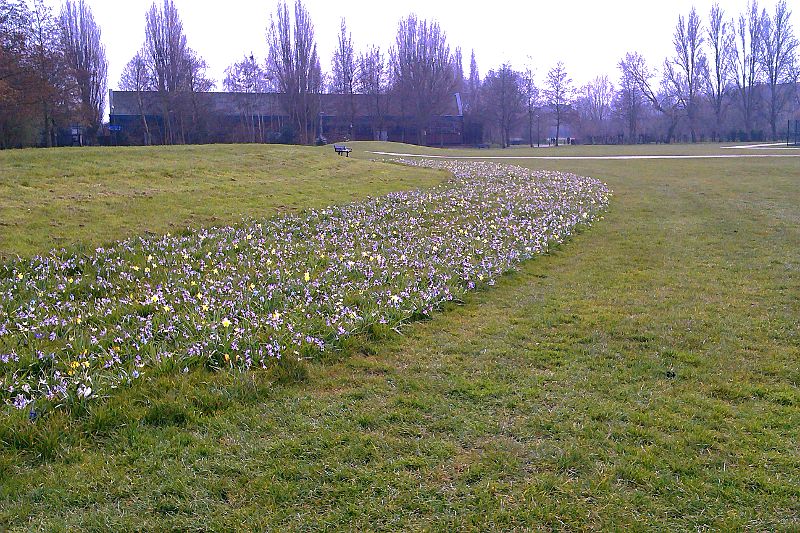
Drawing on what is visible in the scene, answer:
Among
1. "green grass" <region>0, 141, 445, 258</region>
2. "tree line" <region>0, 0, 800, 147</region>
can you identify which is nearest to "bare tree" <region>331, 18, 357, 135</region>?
"tree line" <region>0, 0, 800, 147</region>

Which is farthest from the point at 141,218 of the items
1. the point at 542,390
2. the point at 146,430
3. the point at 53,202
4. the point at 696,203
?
the point at 696,203

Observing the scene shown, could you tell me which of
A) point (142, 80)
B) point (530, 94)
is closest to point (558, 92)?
point (530, 94)

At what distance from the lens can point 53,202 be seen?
9.34 meters

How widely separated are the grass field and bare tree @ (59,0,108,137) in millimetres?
39577

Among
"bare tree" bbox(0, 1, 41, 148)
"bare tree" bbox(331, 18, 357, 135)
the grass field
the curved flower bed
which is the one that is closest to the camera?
the grass field

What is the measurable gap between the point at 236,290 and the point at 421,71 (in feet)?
182

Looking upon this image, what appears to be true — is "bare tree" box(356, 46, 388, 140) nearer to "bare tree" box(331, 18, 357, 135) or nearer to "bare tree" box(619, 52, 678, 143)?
"bare tree" box(331, 18, 357, 135)

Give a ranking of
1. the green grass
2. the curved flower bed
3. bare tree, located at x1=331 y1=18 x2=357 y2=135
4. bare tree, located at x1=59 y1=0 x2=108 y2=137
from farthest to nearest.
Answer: bare tree, located at x1=331 y1=18 x2=357 y2=135 → bare tree, located at x1=59 y1=0 x2=108 y2=137 → the green grass → the curved flower bed

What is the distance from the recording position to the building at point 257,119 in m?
44.5

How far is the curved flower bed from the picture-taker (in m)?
4.20

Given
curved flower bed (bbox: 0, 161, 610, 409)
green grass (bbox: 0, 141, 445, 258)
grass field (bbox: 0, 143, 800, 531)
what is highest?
green grass (bbox: 0, 141, 445, 258)

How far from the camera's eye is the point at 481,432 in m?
3.36

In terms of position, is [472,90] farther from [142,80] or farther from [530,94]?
[142,80]

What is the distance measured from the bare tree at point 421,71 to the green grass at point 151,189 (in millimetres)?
41768
